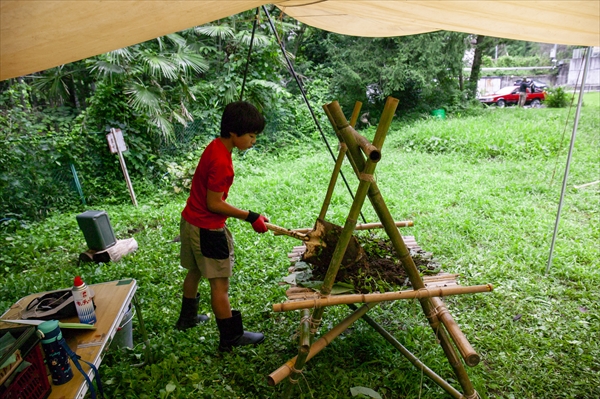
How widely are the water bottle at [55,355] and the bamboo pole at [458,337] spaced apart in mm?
A: 1873

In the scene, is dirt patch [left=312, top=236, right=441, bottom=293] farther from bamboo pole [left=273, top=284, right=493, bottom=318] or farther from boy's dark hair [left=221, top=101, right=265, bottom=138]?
boy's dark hair [left=221, top=101, right=265, bottom=138]

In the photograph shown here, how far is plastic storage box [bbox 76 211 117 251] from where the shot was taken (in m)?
4.38

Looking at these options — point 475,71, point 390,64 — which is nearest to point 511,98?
point 475,71

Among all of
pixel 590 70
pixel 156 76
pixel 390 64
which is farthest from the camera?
pixel 590 70

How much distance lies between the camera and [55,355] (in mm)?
1661

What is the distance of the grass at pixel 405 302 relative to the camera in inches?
105

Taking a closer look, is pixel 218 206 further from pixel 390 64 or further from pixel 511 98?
pixel 511 98

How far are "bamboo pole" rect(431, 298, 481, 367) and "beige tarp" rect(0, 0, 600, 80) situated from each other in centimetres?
208

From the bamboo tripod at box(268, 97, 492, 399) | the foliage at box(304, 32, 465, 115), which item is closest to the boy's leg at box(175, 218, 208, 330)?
the bamboo tripod at box(268, 97, 492, 399)

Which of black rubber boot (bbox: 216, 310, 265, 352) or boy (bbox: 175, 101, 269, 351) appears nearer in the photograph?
boy (bbox: 175, 101, 269, 351)

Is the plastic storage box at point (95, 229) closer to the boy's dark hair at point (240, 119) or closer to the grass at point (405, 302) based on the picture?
the grass at point (405, 302)

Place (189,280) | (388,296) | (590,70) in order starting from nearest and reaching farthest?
(388,296)
(189,280)
(590,70)

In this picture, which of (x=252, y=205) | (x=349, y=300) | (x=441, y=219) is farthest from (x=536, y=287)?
(x=252, y=205)

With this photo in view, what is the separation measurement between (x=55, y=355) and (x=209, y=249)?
3.81 feet
